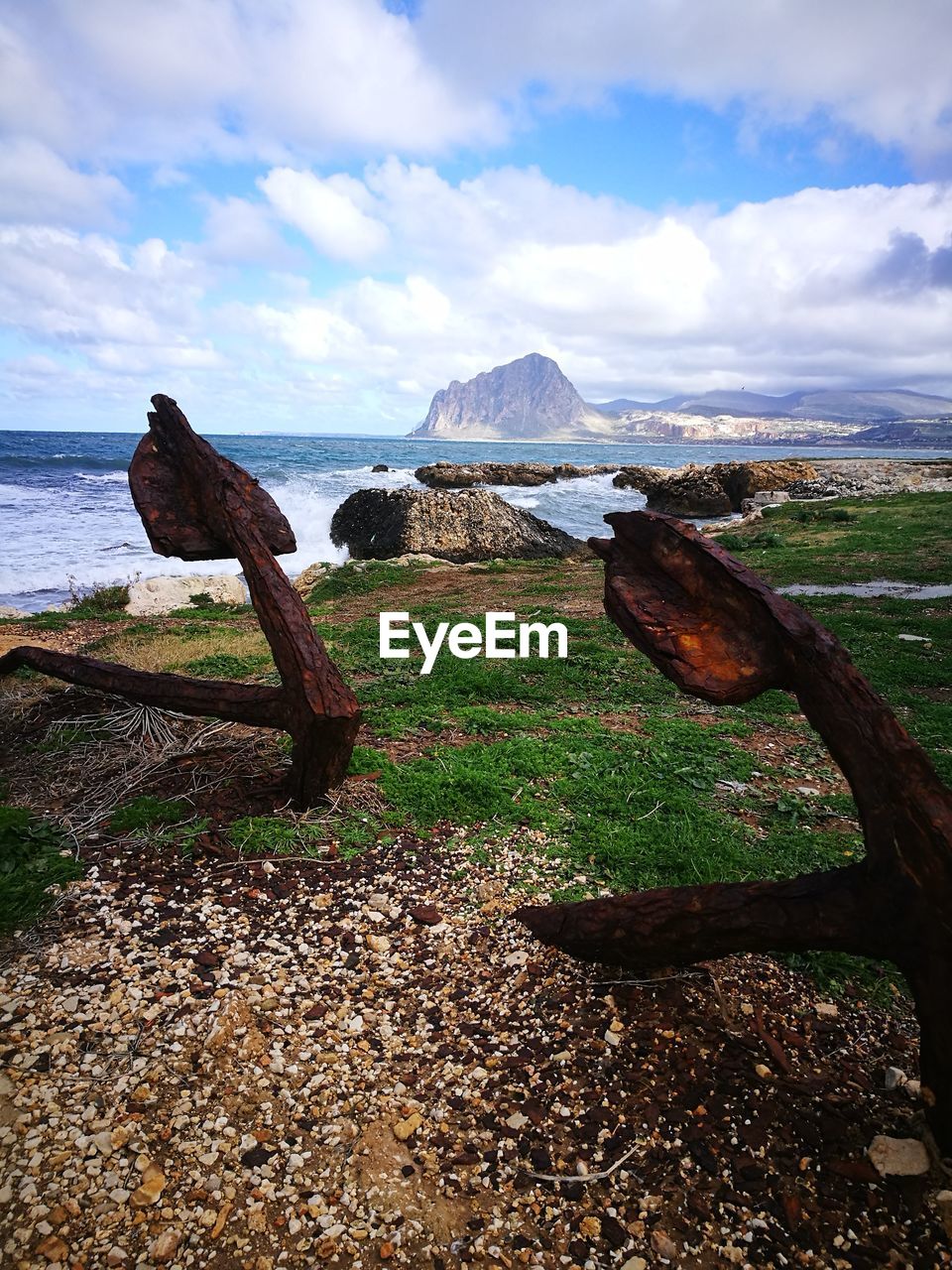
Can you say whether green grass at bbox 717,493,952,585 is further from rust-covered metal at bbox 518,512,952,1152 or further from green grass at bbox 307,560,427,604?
rust-covered metal at bbox 518,512,952,1152

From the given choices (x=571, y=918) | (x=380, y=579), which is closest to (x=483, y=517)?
(x=380, y=579)

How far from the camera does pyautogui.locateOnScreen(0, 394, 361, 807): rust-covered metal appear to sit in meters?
3.42

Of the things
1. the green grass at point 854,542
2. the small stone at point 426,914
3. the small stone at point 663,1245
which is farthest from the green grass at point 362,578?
the small stone at point 663,1245

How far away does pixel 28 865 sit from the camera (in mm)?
3086

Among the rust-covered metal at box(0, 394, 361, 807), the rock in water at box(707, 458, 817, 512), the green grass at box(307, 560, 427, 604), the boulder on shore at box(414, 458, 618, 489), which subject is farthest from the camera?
the boulder on shore at box(414, 458, 618, 489)

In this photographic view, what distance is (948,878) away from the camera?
1.61 m

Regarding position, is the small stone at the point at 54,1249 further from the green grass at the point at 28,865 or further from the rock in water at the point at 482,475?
the rock in water at the point at 482,475

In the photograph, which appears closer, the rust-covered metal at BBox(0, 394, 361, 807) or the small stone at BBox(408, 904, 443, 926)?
the small stone at BBox(408, 904, 443, 926)

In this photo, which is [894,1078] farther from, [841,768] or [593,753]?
[593,753]

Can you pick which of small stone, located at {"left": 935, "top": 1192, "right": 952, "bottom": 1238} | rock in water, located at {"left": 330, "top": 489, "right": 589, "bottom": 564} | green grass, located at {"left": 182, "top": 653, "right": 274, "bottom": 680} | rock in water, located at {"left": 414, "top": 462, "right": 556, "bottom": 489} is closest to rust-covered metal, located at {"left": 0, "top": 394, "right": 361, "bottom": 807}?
green grass, located at {"left": 182, "top": 653, "right": 274, "bottom": 680}

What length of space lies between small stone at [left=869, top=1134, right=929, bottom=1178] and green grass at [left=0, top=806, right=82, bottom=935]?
3.06 m

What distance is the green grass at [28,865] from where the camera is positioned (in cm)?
283

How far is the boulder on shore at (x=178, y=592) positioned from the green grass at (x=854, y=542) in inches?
370

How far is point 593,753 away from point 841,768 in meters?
2.80
